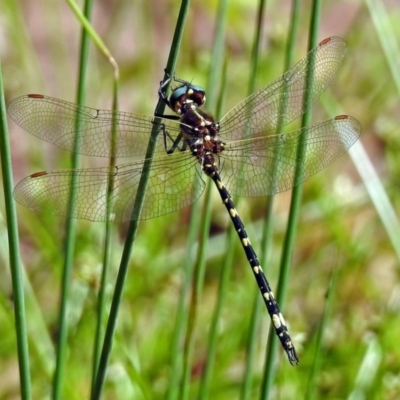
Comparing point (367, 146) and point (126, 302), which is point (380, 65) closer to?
point (367, 146)

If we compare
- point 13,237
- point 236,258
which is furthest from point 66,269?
point 236,258

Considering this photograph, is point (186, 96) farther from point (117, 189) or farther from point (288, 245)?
point (288, 245)

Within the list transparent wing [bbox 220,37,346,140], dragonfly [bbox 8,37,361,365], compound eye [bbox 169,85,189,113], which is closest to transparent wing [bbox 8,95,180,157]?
dragonfly [bbox 8,37,361,365]

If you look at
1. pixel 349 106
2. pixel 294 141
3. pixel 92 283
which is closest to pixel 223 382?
pixel 92 283

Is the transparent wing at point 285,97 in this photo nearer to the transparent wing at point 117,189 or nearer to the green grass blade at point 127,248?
the transparent wing at point 117,189

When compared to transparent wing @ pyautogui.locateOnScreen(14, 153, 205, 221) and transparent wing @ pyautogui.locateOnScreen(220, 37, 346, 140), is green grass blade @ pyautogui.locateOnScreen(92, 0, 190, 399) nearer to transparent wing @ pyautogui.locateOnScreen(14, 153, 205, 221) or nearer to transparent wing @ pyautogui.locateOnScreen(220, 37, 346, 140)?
transparent wing @ pyautogui.locateOnScreen(14, 153, 205, 221)

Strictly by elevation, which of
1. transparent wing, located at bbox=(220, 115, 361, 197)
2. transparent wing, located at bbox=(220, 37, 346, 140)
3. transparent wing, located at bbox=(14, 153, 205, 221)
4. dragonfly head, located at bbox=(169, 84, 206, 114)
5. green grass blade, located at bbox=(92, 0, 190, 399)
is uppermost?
dragonfly head, located at bbox=(169, 84, 206, 114)
